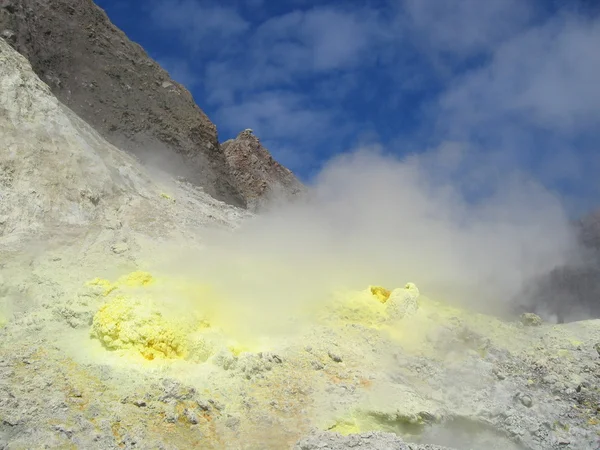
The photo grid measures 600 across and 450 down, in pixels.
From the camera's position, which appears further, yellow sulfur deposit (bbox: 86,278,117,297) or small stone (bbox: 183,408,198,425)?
yellow sulfur deposit (bbox: 86,278,117,297)

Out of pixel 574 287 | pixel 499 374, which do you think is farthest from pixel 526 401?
pixel 574 287

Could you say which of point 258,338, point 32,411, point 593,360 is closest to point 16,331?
point 32,411

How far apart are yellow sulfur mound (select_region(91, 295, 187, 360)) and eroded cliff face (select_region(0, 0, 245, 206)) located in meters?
13.1

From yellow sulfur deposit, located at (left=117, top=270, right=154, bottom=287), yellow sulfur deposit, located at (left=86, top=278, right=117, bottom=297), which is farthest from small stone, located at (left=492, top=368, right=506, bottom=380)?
yellow sulfur deposit, located at (left=86, top=278, right=117, bottom=297)

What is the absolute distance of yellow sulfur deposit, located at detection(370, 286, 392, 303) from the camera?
1073cm

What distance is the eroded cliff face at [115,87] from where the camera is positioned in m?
20.2

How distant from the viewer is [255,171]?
3538cm

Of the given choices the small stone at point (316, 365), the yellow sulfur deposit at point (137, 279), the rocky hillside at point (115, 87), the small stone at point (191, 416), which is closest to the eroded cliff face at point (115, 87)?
the rocky hillside at point (115, 87)

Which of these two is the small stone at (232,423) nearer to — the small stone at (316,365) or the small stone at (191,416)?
the small stone at (191,416)

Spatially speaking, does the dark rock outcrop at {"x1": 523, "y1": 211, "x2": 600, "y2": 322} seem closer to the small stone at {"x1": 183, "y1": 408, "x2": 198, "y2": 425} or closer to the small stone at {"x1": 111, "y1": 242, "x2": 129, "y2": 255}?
the small stone at {"x1": 111, "y1": 242, "x2": 129, "y2": 255}

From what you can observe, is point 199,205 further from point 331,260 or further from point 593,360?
point 593,360

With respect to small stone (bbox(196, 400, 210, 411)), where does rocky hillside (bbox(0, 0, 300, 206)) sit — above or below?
above

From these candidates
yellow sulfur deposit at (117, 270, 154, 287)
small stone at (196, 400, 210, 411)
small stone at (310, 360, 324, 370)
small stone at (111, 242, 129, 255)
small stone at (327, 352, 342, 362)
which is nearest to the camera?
small stone at (196, 400, 210, 411)

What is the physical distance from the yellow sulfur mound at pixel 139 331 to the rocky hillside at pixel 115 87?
1299cm
